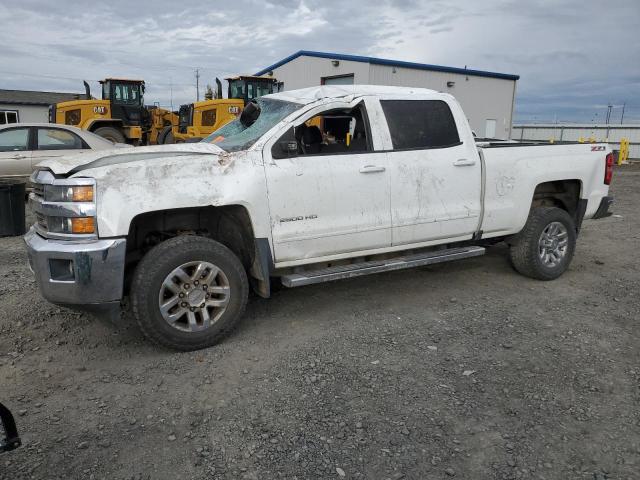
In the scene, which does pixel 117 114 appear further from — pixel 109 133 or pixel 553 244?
pixel 553 244

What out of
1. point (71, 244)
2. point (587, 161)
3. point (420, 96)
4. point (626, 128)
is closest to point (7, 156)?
point (71, 244)

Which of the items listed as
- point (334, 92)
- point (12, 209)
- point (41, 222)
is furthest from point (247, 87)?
point (41, 222)

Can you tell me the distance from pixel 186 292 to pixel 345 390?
1.40 m

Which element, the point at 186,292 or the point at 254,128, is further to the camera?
the point at 254,128

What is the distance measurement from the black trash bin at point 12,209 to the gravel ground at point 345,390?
106 inches

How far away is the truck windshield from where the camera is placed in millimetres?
4305

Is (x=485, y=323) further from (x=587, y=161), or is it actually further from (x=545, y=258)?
(x=587, y=161)

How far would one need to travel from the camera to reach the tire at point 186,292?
12.3ft

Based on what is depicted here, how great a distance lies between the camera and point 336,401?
3332mm

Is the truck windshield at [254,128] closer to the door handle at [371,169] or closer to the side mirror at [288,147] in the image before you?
the side mirror at [288,147]

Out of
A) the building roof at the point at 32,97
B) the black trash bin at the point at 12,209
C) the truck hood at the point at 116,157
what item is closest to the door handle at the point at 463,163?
the truck hood at the point at 116,157

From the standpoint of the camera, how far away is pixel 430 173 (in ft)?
15.8

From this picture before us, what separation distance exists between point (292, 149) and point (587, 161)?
12.1 ft

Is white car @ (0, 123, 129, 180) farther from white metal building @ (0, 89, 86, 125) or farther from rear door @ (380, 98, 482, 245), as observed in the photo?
white metal building @ (0, 89, 86, 125)
